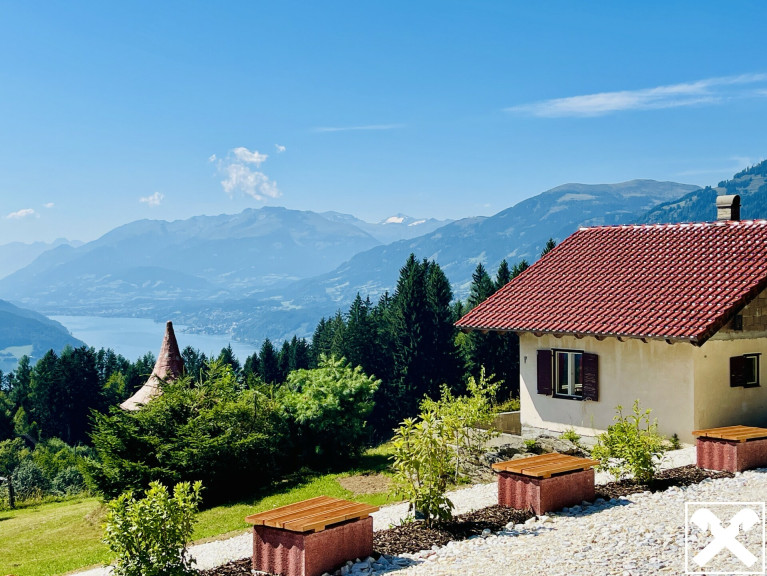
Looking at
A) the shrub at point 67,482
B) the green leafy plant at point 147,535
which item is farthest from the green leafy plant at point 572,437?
the shrub at point 67,482

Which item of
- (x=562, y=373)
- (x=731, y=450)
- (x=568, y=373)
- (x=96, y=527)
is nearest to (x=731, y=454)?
(x=731, y=450)

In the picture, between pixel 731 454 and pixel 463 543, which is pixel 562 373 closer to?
pixel 731 454

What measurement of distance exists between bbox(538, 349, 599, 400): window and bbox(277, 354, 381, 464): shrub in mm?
4896

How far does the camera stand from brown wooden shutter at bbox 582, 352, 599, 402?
18.3 m

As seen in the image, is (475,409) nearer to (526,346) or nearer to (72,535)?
(526,346)

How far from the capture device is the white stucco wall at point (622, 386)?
17.0 m

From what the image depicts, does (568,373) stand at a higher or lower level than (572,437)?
higher

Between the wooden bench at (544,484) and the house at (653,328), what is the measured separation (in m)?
5.77

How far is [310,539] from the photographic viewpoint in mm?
8797

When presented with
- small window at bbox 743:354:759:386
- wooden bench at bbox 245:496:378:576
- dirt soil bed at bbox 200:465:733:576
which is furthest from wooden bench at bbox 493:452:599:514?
small window at bbox 743:354:759:386

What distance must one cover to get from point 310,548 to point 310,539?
0.11 metres

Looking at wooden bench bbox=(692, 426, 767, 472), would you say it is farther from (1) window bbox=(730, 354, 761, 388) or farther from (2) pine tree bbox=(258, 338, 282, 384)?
(2) pine tree bbox=(258, 338, 282, 384)

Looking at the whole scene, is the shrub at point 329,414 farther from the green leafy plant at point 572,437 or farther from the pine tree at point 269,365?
the pine tree at point 269,365

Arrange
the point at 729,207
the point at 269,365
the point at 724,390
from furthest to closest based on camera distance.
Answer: the point at 269,365 < the point at 729,207 < the point at 724,390
